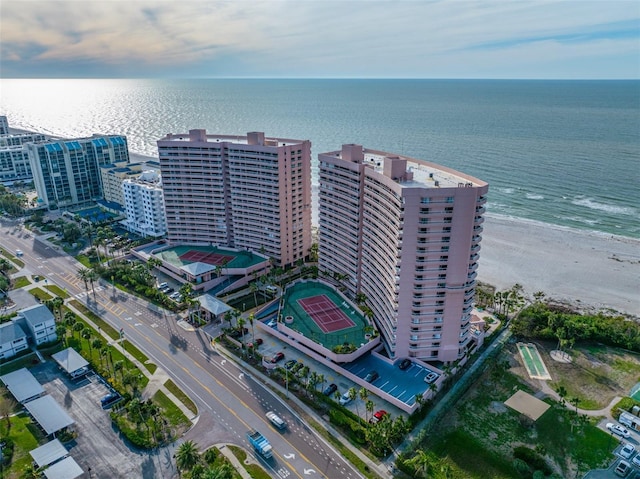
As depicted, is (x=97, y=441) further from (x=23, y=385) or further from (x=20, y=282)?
(x=20, y=282)

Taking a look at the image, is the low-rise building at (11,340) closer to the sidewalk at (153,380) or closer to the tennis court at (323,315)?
the sidewalk at (153,380)

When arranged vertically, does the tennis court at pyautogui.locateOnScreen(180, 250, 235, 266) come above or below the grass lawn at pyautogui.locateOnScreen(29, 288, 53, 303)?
above

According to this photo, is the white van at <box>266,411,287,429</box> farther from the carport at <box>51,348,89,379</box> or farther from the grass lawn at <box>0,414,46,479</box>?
the carport at <box>51,348,89,379</box>

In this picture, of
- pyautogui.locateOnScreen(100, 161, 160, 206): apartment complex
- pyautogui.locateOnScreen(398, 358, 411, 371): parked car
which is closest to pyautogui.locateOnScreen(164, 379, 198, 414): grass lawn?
pyautogui.locateOnScreen(398, 358, 411, 371): parked car

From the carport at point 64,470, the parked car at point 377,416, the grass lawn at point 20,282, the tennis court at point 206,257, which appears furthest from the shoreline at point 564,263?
the grass lawn at point 20,282

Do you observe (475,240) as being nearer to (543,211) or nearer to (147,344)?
(147,344)

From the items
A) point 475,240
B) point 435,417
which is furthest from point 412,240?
point 435,417
